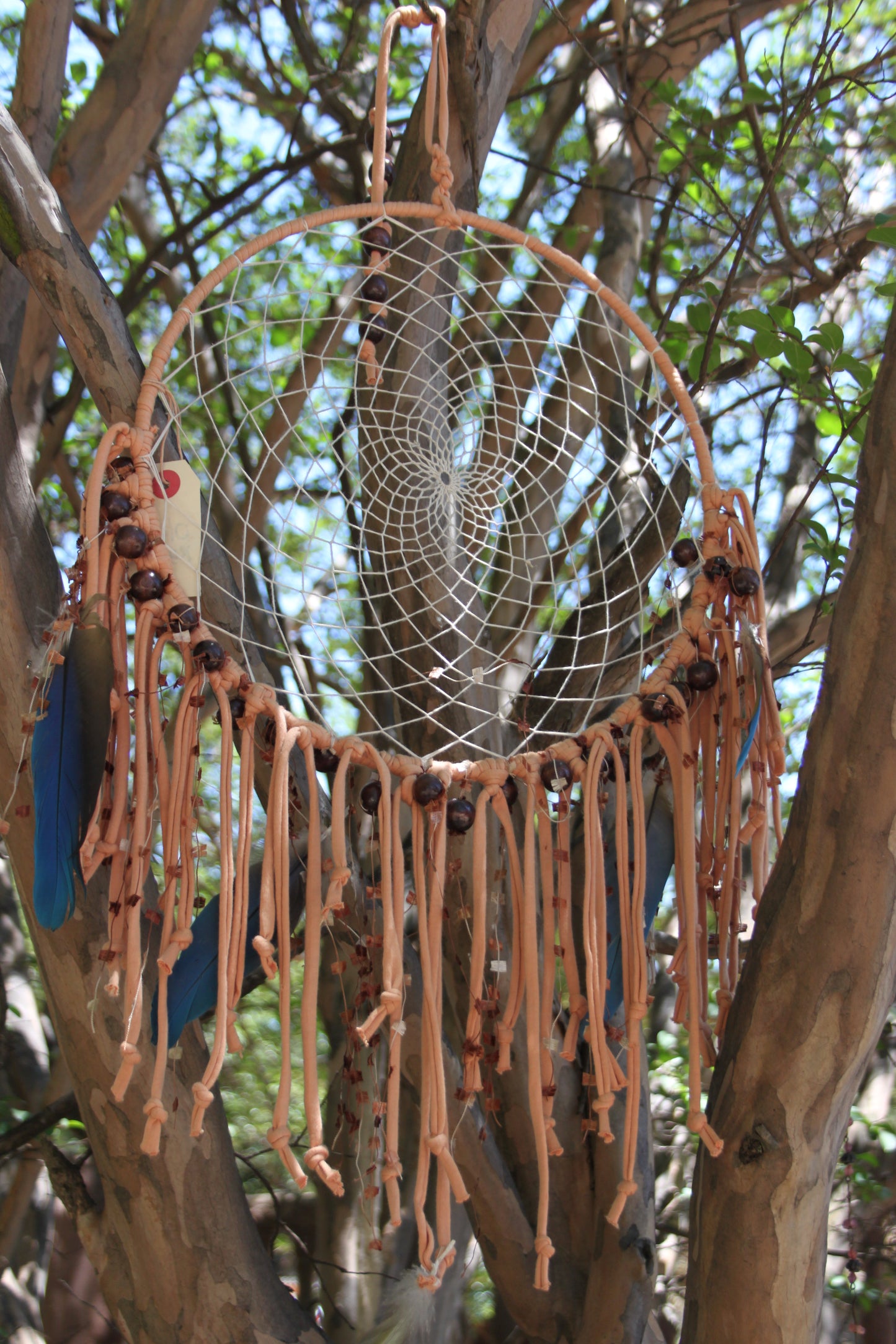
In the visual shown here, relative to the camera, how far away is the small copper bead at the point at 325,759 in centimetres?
84

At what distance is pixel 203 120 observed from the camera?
238cm

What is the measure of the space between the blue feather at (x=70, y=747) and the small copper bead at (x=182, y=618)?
0.17 ft

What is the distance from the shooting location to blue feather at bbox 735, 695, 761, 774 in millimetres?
842

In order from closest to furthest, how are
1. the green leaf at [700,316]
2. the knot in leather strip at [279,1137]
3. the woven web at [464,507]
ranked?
the knot in leather strip at [279,1137]
the woven web at [464,507]
the green leaf at [700,316]

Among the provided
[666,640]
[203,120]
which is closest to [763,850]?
[666,640]

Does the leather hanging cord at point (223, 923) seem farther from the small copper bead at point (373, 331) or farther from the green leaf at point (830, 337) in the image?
the green leaf at point (830, 337)

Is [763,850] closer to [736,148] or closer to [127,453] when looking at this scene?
[127,453]

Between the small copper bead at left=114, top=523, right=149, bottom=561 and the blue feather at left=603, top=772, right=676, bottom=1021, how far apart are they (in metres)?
0.42

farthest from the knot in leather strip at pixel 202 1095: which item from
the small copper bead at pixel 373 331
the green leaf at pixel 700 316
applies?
the green leaf at pixel 700 316

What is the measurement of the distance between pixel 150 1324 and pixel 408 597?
67 centimetres

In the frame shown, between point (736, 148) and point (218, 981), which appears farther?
point (736, 148)

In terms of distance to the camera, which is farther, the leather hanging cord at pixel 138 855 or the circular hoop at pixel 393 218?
the circular hoop at pixel 393 218

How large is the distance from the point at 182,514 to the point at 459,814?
0.30 metres

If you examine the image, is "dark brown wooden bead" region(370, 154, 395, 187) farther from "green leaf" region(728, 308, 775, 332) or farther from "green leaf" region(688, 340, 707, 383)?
"green leaf" region(688, 340, 707, 383)
